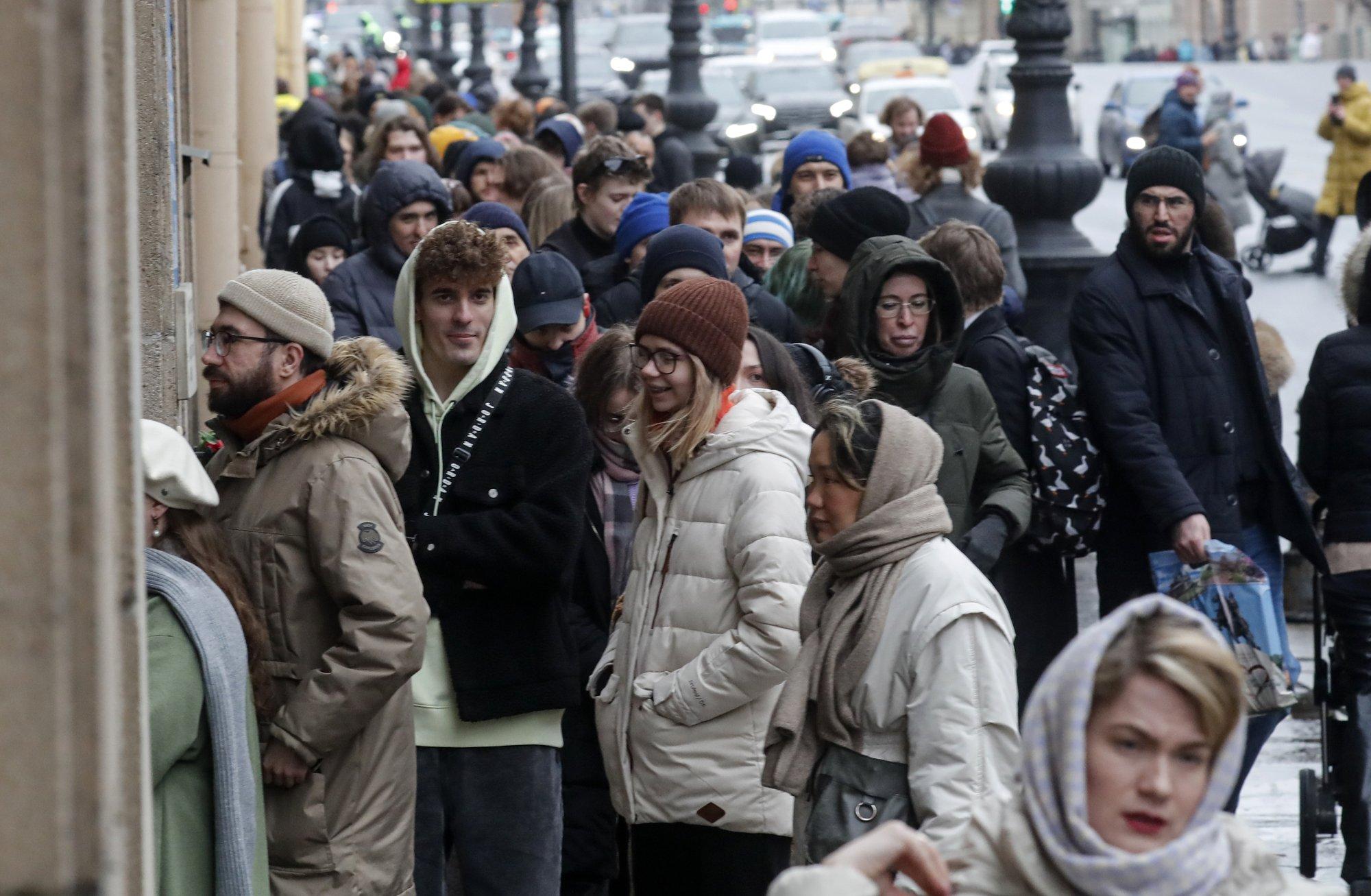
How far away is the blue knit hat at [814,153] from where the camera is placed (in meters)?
9.20

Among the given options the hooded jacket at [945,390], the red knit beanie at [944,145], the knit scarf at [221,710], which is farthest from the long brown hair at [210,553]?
the red knit beanie at [944,145]

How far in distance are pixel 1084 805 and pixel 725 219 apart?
Result: 4983mm

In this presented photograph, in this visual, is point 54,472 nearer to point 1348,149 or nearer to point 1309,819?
point 1309,819

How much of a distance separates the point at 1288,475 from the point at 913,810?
2943mm

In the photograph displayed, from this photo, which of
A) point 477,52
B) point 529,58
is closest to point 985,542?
point 529,58

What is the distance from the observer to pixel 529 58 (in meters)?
30.2

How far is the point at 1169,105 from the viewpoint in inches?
841

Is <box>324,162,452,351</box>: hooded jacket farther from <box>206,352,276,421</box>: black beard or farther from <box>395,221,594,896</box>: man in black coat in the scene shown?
<box>206,352,276,421</box>: black beard

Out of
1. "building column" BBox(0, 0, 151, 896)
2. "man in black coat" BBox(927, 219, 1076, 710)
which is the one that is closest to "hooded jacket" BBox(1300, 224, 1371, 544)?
"man in black coat" BBox(927, 219, 1076, 710)

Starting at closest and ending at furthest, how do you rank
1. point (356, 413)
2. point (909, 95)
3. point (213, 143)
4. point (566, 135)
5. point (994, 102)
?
point (356, 413) < point (213, 143) < point (566, 135) < point (909, 95) < point (994, 102)

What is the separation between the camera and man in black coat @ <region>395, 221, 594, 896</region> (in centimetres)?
449

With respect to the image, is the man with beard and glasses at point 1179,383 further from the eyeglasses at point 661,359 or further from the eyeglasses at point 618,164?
the eyeglasses at point 618,164

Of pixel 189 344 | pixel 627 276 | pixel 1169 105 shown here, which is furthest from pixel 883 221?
pixel 1169 105

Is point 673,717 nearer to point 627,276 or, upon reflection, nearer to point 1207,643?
point 1207,643
